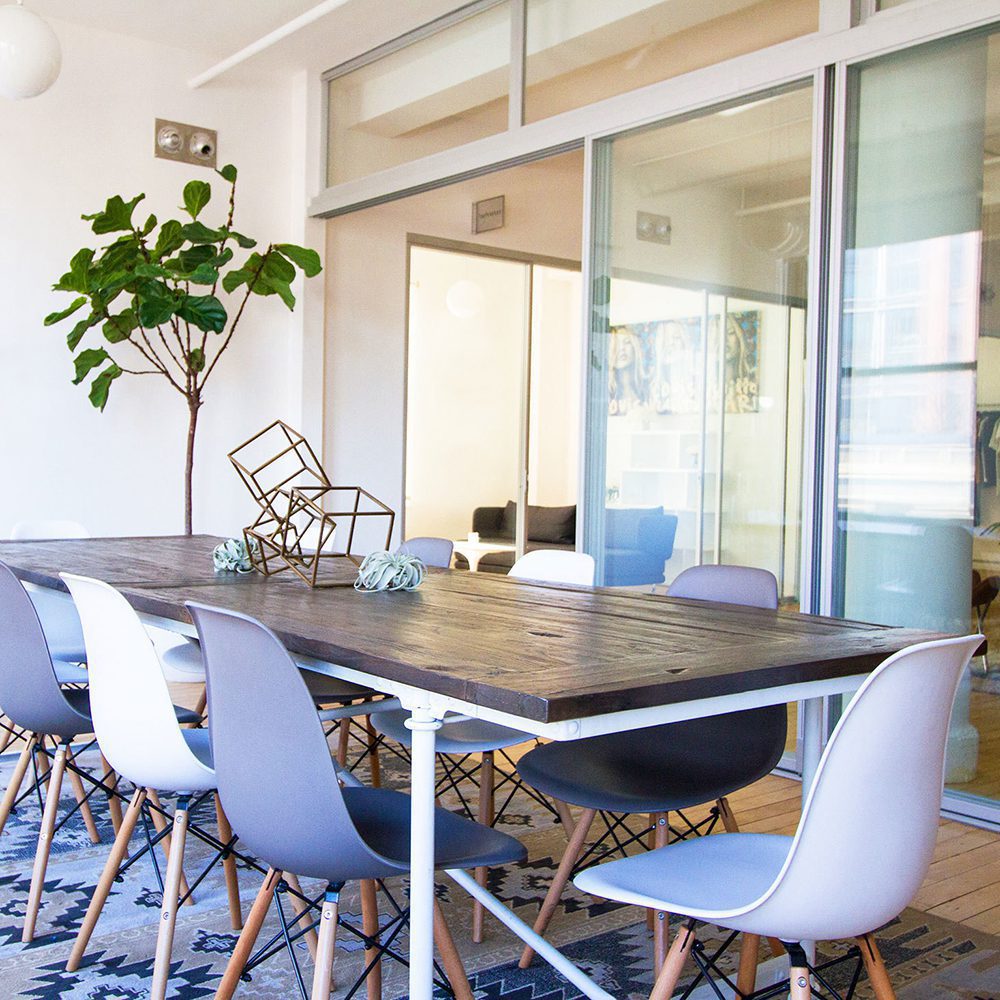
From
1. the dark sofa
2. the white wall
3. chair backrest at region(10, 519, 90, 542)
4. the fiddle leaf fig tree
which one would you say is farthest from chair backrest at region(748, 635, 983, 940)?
the white wall

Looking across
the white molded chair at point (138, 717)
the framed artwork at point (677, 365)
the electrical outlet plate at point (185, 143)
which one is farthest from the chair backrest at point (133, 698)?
the electrical outlet plate at point (185, 143)

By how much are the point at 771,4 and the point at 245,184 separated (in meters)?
3.20

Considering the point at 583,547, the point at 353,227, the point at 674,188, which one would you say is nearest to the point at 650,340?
the point at 674,188

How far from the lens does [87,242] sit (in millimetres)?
5492

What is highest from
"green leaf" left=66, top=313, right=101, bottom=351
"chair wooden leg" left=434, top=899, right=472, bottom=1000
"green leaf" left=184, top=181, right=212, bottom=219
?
"green leaf" left=184, top=181, right=212, bottom=219

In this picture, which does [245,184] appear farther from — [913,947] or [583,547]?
[913,947]

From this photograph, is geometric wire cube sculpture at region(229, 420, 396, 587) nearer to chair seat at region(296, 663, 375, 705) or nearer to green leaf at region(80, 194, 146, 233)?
chair seat at region(296, 663, 375, 705)

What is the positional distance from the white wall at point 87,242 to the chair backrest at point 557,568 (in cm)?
313

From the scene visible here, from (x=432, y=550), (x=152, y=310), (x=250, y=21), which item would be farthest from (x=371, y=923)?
(x=250, y=21)

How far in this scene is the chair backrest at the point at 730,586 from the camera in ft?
8.34

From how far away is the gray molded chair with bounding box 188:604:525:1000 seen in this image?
62.7 inches

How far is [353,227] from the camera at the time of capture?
6336 millimetres

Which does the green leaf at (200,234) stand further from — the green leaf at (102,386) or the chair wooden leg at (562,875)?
the chair wooden leg at (562,875)

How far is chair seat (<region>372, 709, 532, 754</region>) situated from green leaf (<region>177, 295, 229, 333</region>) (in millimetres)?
2918
